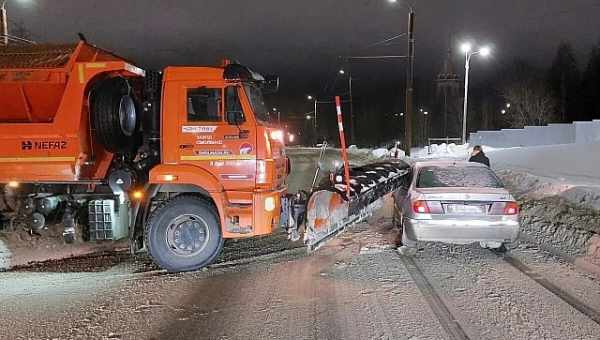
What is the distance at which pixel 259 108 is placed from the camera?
27.9 feet

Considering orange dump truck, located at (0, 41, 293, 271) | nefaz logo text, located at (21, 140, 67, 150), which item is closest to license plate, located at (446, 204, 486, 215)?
orange dump truck, located at (0, 41, 293, 271)

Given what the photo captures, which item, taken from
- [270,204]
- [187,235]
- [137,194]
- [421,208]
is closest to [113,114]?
[137,194]

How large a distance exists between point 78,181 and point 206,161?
1974 millimetres

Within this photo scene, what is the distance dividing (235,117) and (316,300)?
2.95m

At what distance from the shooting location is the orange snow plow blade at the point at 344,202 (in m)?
8.53

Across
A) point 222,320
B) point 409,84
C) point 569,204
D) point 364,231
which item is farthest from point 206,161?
point 409,84

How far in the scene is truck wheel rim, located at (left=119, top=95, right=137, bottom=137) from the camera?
27.6ft

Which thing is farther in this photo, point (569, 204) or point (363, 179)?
point (569, 204)

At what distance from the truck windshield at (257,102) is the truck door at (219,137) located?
22 cm

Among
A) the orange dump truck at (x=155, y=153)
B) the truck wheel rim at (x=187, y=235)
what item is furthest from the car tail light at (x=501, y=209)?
the truck wheel rim at (x=187, y=235)

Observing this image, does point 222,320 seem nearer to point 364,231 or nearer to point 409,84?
point 364,231

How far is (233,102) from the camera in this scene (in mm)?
8039

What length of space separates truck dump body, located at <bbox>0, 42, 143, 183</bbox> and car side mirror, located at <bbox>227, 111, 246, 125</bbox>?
182cm

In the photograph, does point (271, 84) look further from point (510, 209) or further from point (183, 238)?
point (510, 209)
